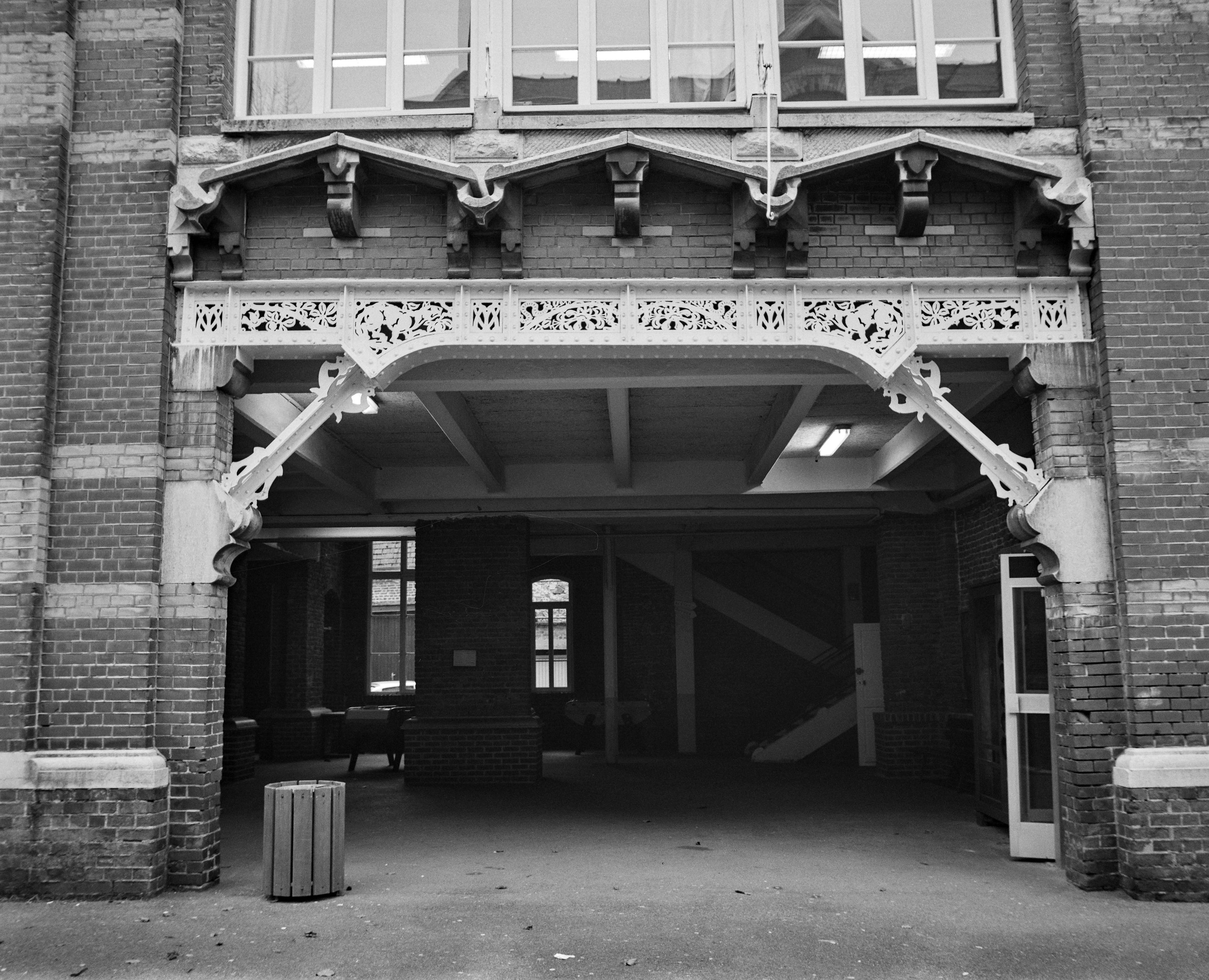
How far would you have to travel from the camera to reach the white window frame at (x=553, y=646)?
76.8 feet

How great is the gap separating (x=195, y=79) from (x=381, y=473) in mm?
7021

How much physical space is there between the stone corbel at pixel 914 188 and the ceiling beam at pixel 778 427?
4.98 ft

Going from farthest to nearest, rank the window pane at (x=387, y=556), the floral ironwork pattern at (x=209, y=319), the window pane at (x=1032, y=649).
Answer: the window pane at (x=387, y=556)
the window pane at (x=1032, y=649)
the floral ironwork pattern at (x=209, y=319)

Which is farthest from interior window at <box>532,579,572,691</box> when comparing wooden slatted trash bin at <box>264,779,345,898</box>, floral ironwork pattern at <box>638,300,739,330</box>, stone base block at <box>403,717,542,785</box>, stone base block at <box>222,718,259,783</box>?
floral ironwork pattern at <box>638,300,739,330</box>

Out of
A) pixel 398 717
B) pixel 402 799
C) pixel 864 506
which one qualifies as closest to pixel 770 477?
pixel 864 506

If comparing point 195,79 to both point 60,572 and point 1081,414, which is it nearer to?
point 60,572

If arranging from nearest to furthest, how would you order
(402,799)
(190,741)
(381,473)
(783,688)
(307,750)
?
(190,741), (402,799), (381,473), (307,750), (783,688)

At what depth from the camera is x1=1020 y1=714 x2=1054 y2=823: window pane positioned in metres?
9.13

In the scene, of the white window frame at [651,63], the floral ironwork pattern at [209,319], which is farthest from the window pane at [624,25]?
the floral ironwork pattern at [209,319]

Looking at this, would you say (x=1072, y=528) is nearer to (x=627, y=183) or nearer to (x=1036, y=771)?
(x=1036, y=771)

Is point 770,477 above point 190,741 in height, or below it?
above

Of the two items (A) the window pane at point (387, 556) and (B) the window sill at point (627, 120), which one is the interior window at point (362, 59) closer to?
(B) the window sill at point (627, 120)

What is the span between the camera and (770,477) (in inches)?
575

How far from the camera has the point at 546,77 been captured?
8617 millimetres
